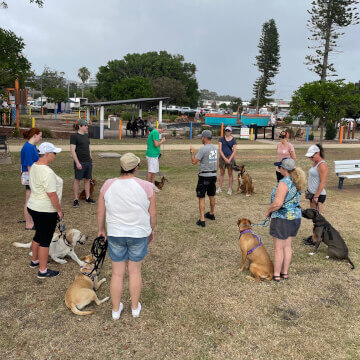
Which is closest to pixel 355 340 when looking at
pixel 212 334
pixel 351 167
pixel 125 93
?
pixel 212 334

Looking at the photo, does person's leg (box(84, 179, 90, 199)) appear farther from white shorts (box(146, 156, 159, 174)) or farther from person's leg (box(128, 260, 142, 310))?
person's leg (box(128, 260, 142, 310))

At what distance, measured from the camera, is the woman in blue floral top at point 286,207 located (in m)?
3.96

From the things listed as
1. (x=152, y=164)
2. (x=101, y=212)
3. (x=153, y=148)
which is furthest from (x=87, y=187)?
(x=101, y=212)

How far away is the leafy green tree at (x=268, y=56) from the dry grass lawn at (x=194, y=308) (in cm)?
5770

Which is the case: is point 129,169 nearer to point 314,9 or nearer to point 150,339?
point 150,339

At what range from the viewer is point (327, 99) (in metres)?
18.0

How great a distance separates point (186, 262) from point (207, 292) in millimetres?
859

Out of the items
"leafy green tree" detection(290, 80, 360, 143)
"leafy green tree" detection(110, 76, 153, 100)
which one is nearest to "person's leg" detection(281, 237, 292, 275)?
"leafy green tree" detection(290, 80, 360, 143)

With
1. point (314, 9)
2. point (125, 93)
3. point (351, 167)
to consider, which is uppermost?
point (314, 9)

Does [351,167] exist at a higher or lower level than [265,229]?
higher

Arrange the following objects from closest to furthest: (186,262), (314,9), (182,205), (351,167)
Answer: (186,262) < (182,205) < (351,167) < (314,9)

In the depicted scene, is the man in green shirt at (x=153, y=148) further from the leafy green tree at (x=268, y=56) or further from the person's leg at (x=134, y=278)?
the leafy green tree at (x=268, y=56)

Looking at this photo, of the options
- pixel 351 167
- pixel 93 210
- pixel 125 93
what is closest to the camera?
pixel 93 210

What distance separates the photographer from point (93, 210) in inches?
274
